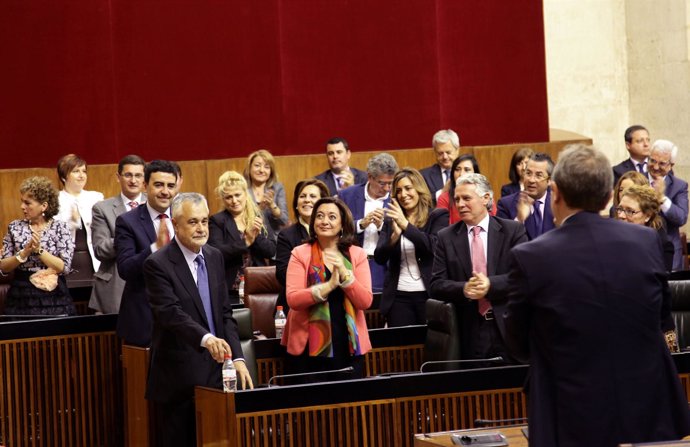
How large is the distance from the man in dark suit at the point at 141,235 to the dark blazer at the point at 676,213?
2.94 m

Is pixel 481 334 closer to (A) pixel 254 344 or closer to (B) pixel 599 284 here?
(A) pixel 254 344

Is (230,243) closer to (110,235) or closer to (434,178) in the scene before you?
(110,235)

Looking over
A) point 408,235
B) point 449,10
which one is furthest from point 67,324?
point 449,10

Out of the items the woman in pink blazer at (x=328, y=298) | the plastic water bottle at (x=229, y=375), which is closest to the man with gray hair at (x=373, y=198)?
the woman in pink blazer at (x=328, y=298)

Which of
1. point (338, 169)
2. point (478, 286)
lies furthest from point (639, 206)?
Result: point (338, 169)

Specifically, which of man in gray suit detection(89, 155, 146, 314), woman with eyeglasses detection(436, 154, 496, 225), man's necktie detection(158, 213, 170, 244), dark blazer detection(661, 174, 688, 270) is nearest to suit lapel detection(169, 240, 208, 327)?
man's necktie detection(158, 213, 170, 244)

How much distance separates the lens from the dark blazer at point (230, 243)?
20.7ft

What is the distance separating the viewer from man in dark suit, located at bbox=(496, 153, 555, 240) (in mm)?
6293

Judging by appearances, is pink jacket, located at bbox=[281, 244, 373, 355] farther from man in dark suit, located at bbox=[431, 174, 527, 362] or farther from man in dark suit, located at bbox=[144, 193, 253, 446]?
man in dark suit, located at bbox=[144, 193, 253, 446]

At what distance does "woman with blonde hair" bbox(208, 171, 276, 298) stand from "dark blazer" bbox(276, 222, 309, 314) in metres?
0.38

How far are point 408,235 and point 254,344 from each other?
1.00 meters

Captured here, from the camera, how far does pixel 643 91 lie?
1141cm

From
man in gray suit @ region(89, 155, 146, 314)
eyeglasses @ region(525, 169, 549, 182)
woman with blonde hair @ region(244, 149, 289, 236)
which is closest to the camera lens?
man in gray suit @ region(89, 155, 146, 314)

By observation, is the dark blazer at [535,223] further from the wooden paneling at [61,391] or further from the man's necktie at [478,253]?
the wooden paneling at [61,391]
